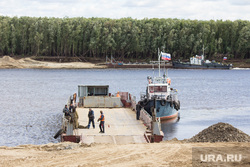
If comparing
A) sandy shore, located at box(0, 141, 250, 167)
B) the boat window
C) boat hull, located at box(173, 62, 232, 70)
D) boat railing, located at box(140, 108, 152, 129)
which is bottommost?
boat hull, located at box(173, 62, 232, 70)

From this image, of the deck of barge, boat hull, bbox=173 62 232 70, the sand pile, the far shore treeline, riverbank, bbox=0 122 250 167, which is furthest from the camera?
the far shore treeline

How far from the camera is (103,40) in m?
162

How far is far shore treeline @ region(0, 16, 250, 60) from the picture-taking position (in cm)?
16362

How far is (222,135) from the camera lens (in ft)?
80.6

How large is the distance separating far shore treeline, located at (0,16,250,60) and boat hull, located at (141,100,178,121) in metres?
119

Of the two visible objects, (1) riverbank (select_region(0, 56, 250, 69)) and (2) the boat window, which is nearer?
(2) the boat window

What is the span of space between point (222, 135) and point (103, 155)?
7.60 metres

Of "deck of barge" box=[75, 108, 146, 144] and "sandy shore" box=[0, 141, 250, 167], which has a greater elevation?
"sandy shore" box=[0, 141, 250, 167]

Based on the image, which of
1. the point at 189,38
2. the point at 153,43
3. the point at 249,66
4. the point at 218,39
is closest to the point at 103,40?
the point at 153,43

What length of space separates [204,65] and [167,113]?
114373 millimetres

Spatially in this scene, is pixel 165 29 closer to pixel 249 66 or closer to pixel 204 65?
pixel 204 65

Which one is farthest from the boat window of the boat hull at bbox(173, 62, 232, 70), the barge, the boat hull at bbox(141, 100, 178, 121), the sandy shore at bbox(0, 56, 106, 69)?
the sandy shore at bbox(0, 56, 106, 69)

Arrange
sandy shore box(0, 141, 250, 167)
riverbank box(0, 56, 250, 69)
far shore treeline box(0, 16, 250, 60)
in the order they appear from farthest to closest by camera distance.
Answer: far shore treeline box(0, 16, 250, 60) < riverbank box(0, 56, 250, 69) < sandy shore box(0, 141, 250, 167)

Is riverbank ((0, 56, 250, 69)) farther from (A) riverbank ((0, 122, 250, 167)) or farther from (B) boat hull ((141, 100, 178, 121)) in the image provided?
(A) riverbank ((0, 122, 250, 167))
